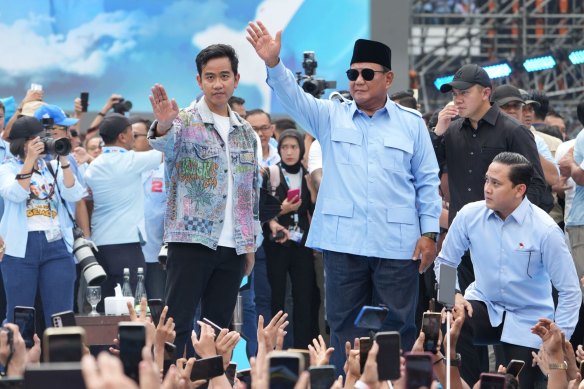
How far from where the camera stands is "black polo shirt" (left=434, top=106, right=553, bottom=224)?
23.4 feet

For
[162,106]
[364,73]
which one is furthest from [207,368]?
[364,73]

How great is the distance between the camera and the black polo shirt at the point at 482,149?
281 inches

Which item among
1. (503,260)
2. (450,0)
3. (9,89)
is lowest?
(503,260)

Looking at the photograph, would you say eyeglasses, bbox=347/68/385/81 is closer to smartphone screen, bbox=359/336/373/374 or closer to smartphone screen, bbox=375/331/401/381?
smartphone screen, bbox=359/336/373/374

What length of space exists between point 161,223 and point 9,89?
3883mm

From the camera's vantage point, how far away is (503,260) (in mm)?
6633

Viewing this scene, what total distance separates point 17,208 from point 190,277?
2.18 meters

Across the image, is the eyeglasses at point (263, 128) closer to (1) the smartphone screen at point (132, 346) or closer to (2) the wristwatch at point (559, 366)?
(2) the wristwatch at point (559, 366)

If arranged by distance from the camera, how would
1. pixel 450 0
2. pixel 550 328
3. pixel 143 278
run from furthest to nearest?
pixel 450 0
pixel 143 278
pixel 550 328

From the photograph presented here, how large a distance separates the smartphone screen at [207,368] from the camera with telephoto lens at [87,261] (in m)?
3.36

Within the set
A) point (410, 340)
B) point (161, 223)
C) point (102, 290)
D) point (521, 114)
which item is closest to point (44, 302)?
point (102, 290)

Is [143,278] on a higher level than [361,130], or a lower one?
lower

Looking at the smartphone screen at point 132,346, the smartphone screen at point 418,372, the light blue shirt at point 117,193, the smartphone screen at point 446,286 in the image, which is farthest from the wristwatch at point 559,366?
the light blue shirt at point 117,193

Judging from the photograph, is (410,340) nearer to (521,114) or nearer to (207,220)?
(207,220)
